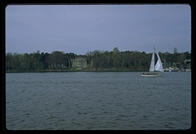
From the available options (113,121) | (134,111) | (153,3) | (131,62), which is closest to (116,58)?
(131,62)

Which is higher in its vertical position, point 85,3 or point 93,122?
point 85,3

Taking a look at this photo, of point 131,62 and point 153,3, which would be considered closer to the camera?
point 153,3

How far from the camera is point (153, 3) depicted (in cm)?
159

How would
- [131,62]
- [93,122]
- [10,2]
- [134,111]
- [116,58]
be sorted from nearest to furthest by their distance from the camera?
[10,2] → [93,122] → [134,111] → [116,58] → [131,62]

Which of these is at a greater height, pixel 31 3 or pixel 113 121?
pixel 31 3

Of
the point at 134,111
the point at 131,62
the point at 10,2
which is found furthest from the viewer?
the point at 131,62

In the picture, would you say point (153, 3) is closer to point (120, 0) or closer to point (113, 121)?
point (120, 0)

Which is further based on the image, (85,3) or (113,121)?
(113,121)
